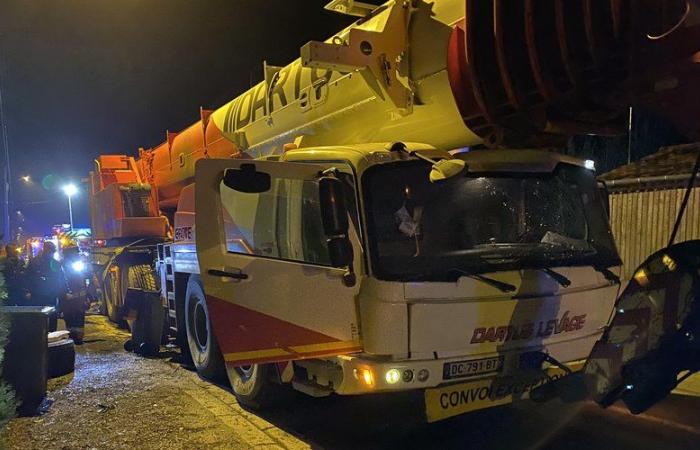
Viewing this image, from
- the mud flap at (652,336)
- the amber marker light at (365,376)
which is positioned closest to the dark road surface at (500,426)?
the mud flap at (652,336)

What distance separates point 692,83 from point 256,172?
2636 millimetres

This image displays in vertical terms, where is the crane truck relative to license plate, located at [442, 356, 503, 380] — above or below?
above

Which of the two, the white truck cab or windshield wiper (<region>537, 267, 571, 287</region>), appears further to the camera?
windshield wiper (<region>537, 267, 571, 287</region>)

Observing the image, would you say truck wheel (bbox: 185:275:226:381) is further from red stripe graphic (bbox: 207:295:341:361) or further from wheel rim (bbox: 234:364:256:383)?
red stripe graphic (bbox: 207:295:341:361)

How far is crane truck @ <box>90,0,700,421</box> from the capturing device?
10.4 ft

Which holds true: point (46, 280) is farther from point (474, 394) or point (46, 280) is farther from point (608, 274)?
point (608, 274)

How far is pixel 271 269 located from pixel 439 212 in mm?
1280

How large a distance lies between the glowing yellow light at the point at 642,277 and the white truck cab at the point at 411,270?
44 cm

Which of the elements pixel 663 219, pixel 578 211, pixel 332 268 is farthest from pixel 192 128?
pixel 663 219

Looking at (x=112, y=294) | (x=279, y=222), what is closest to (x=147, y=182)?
(x=112, y=294)

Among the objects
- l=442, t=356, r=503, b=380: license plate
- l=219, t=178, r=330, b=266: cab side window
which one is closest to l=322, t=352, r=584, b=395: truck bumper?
l=442, t=356, r=503, b=380: license plate

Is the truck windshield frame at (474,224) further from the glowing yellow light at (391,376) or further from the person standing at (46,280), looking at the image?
the person standing at (46,280)

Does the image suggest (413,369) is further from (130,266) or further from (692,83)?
(130,266)

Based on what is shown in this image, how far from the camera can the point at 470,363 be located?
145 inches
